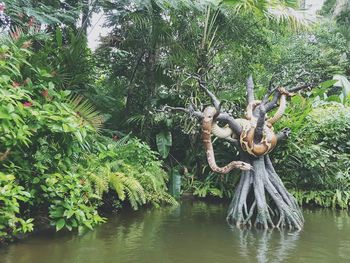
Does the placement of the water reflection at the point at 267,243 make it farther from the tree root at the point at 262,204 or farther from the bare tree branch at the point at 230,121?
the bare tree branch at the point at 230,121

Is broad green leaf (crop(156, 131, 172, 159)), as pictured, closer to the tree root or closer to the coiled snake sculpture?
the coiled snake sculpture

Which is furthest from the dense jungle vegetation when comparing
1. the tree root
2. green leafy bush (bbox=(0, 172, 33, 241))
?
the tree root

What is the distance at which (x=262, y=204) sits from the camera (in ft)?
20.7

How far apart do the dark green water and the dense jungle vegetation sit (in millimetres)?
288

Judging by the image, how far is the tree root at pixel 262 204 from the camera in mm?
6168

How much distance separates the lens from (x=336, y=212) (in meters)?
7.66

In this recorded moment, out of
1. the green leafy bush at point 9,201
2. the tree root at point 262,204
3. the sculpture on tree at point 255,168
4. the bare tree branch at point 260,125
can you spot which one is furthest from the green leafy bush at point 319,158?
the green leafy bush at point 9,201

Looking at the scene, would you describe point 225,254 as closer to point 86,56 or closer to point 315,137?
point 315,137

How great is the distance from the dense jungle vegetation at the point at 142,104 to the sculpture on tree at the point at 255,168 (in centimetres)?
110

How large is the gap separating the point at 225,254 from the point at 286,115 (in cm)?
481

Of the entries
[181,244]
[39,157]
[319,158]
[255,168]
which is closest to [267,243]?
[181,244]

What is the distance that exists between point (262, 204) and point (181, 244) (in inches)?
72.0

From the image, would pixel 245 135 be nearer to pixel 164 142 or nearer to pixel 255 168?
pixel 255 168

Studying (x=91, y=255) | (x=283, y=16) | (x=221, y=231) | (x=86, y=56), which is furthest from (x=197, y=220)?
(x=283, y=16)
